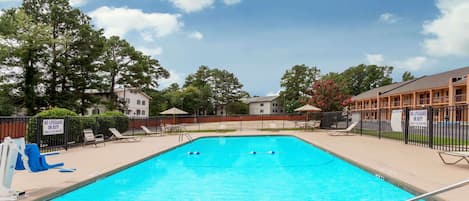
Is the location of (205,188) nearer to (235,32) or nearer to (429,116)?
(429,116)

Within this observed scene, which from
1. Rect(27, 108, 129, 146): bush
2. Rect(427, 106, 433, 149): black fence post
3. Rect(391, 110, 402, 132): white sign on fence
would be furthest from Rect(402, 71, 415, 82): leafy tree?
Rect(27, 108, 129, 146): bush

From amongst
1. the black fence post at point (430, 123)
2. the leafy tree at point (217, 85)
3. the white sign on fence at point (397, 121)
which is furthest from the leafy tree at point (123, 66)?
the black fence post at point (430, 123)

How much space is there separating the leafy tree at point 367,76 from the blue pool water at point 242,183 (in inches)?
2227

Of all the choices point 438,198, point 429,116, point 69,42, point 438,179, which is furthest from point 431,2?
point 69,42

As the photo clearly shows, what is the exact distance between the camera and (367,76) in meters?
62.2

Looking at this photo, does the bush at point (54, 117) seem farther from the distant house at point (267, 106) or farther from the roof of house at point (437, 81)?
the distant house at point (267, 106)

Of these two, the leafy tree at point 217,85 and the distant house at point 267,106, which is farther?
the distant house at point 267,106

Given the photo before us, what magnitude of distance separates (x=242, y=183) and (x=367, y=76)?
6154 cm

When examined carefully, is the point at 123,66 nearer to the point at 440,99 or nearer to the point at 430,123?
the point at 430,123

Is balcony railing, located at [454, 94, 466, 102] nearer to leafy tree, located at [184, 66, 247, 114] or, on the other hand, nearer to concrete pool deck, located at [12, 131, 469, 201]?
concrete pool deck, located at [12, 131, 469, 201]

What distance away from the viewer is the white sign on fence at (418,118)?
10798mm

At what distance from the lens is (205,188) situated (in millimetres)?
6383

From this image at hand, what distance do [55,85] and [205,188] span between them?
84.3ft

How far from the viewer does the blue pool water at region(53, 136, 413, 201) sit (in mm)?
5688
